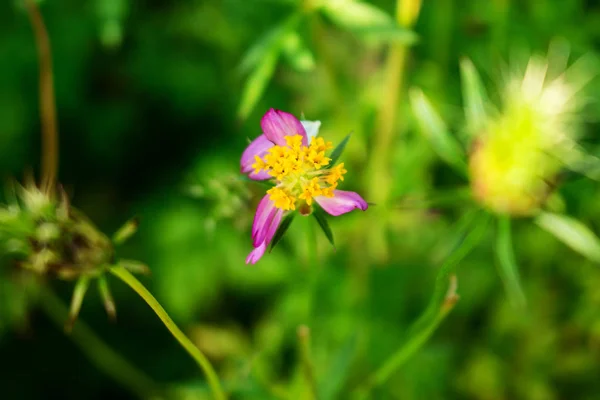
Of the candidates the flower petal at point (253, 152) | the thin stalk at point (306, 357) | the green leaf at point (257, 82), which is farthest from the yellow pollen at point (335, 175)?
the green leaf at point (257, 82)

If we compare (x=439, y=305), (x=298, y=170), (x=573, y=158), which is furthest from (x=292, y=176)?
(x=573, y=158)

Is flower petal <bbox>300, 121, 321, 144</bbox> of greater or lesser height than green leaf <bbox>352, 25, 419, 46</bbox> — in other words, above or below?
below

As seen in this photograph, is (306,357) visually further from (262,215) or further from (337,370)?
(262,215)

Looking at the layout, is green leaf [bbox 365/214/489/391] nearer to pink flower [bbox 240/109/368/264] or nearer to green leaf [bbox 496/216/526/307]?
green leaf [bbox 496/216/526/307]

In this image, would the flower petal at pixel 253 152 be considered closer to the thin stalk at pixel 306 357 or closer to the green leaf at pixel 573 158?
the thin stalk at pixel 306 357

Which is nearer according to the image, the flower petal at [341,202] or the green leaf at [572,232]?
the flower petal at [341,202]

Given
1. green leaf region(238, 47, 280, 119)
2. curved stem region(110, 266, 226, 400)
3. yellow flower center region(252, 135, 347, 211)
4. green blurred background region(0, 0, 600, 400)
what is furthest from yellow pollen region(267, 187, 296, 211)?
green blurred background region(0, 0, 600, 400)
